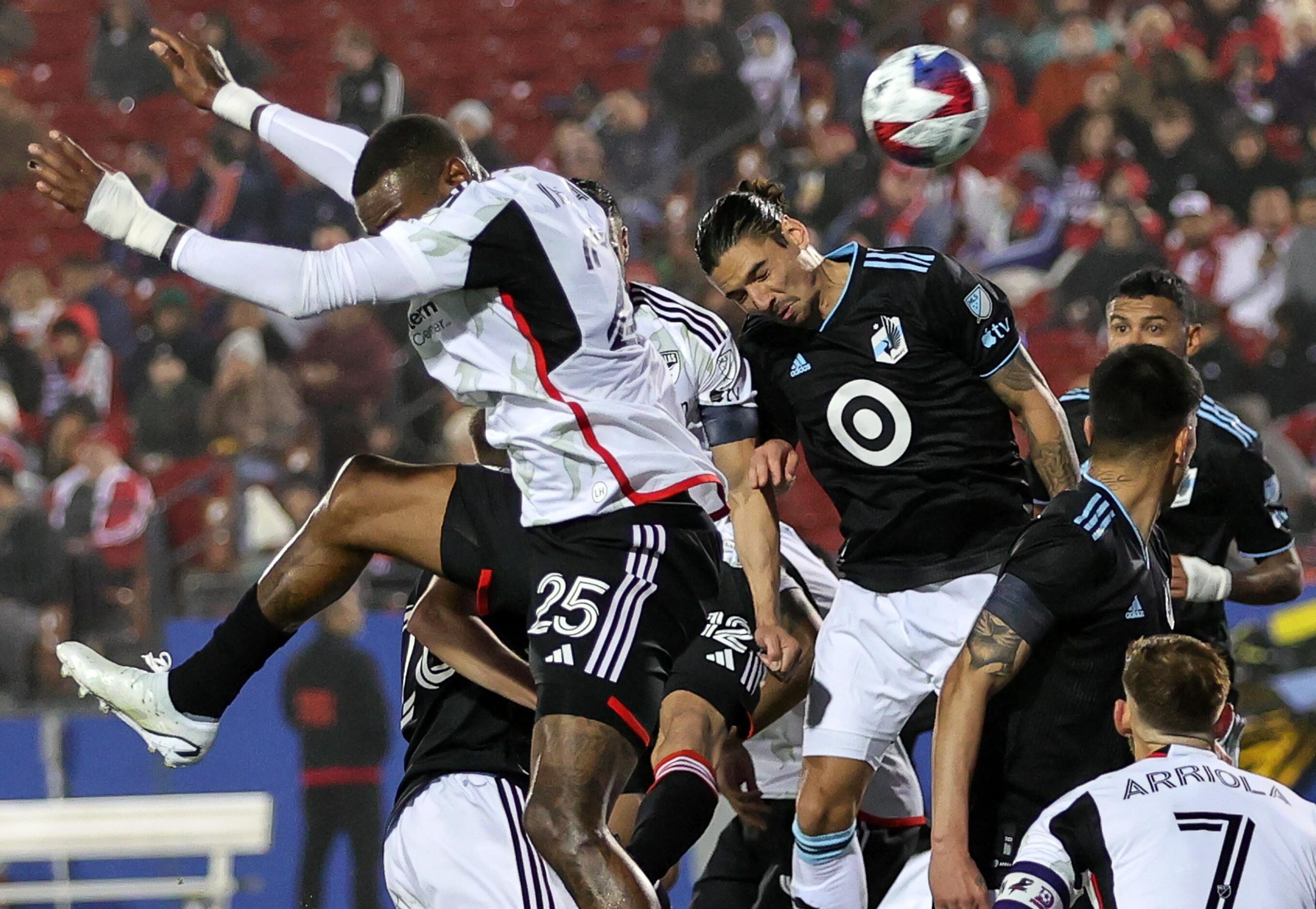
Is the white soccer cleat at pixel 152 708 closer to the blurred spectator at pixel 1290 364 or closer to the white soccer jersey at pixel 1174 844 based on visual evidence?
the white soccer jersey at pixel 1174 844

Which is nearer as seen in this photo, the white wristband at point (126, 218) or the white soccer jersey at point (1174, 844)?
the white soccer jersey at point (1174, 844)

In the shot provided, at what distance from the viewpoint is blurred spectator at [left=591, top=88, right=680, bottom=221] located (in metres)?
11.8

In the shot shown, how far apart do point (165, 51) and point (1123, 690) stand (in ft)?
9.84

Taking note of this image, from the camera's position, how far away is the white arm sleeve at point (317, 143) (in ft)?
15.3

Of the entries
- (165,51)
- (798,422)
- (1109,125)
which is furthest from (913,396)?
(1109,125)

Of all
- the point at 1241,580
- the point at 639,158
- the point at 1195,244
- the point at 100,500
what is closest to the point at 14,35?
the point at 639,158

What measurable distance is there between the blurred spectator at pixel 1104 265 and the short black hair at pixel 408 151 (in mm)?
6808

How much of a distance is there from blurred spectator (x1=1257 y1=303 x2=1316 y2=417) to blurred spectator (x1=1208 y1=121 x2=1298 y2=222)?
1.02m

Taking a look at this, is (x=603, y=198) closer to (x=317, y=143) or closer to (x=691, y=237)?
(x=317, y=143)

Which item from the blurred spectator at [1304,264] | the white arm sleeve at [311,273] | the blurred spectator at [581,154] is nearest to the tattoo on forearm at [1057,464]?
the white arm sleeve at [311,273]

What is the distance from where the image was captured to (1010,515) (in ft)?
16.6

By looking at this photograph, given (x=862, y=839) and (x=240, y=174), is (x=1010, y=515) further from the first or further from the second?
(x=240, y=174)

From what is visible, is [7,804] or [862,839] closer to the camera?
[862,839]

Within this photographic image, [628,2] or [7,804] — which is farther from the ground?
[628,2]
